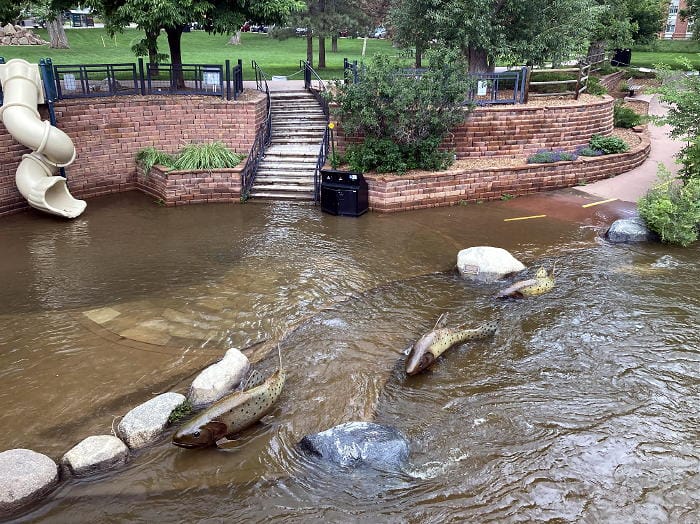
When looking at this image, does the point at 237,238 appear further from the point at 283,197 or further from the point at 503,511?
the point at 503,511

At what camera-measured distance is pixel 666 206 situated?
445 inches

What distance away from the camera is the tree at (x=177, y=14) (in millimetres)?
14594

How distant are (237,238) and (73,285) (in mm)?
3365

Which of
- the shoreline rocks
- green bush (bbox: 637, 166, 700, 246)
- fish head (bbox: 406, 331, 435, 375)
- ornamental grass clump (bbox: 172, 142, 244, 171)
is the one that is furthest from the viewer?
the shoreline rocks

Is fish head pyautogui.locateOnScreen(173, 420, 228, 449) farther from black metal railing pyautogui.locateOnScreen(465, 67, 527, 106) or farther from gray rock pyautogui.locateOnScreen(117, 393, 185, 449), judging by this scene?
black metal railing pyautogui.locateOnScreen(465, 67, 527, 106)

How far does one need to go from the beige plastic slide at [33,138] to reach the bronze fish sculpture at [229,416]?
28.5 ft

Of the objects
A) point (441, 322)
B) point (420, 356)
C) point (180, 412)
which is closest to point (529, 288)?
point (441, 322)

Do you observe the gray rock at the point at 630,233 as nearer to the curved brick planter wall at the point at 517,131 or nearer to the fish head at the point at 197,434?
the curved brick planter wall at the point at 517,131

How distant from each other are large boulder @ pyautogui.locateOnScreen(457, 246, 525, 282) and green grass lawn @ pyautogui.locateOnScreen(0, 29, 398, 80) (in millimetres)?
15737

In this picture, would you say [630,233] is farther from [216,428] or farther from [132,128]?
[132,128]

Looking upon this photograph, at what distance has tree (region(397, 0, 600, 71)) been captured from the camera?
16.1 meters

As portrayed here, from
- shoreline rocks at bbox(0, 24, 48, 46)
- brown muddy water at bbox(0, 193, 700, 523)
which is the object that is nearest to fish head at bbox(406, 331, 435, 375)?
brown muddy water at bbox(0, 193, 700, 523)

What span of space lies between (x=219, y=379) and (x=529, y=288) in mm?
5258

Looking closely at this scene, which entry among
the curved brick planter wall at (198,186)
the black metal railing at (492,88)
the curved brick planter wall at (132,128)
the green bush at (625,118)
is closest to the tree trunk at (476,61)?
the black metal railing at (492,88)
